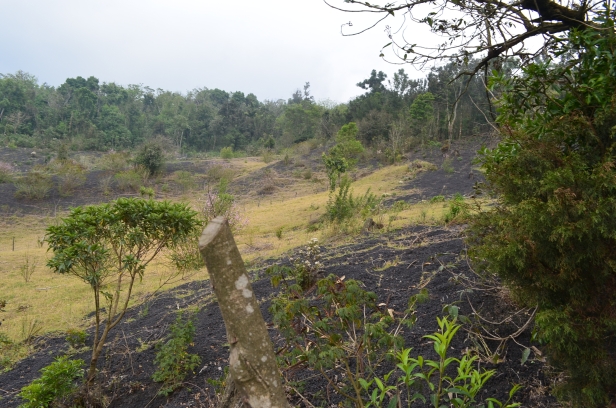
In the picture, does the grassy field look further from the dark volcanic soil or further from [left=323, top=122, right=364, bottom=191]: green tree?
[left=323, top=122, right=364, bottom=191]: green tree

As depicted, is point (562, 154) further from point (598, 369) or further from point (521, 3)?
point (521, 3)

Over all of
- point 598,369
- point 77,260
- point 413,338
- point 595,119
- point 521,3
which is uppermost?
point 521,3

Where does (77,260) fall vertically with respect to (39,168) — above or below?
below

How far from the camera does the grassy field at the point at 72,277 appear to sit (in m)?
6.08

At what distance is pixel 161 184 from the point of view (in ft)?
77.0

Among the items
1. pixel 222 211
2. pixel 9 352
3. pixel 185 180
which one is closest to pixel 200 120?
pixel 185 180

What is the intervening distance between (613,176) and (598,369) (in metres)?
0.72

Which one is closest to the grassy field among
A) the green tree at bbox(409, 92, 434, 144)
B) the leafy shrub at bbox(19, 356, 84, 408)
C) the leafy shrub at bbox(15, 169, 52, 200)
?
the leafy shrub at bbox(19, 356, 84, 408)

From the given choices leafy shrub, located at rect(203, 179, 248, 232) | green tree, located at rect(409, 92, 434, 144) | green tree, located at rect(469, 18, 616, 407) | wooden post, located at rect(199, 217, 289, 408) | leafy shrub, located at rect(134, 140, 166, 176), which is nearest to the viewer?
wooden post, located at rect(199, 217, 289, 408)

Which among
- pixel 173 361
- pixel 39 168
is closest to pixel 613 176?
pixel 173 361

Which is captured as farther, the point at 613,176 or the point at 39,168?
the point at 39,168

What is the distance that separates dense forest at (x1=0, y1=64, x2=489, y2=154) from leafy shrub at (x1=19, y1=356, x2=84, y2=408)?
22.4 meters

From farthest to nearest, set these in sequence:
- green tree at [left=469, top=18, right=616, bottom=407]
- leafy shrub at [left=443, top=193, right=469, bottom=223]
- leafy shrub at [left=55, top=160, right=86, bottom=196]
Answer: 1. leafy shrub at [left=55, top=160, right=86, bottom=196]
2. leafy shrub at [left=443, top=193, right=469, bottom=223]
3. green tree at [left=469, top=18, right=616, bottom=407]

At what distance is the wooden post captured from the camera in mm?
1151
